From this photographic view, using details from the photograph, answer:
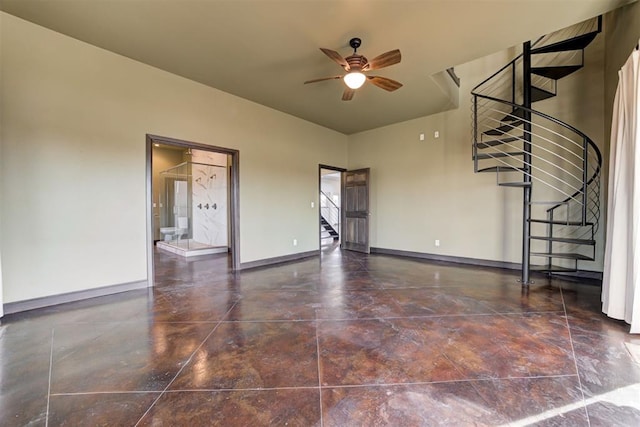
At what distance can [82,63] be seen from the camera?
3.24 m

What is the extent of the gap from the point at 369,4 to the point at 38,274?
455 cm

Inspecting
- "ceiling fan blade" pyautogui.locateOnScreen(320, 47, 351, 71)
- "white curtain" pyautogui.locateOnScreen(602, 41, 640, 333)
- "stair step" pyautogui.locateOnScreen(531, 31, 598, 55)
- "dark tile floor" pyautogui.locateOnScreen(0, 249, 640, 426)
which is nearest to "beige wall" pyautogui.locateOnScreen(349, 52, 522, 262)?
"stair step" pyautogui.locateOnScreen(531, 31, 598, 55)

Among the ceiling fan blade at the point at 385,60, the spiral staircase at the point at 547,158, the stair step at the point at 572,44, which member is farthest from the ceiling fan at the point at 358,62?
the stair step at the point at 572,44

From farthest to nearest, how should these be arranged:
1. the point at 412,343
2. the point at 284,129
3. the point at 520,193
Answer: the point at 284,129 < the point at 520,193 < the point at 412,343

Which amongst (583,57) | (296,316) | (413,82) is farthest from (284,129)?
(583,57)

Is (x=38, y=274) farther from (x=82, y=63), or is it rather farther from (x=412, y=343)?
(x=412, y=343)

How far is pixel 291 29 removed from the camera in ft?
9.68

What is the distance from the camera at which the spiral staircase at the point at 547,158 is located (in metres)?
3.86

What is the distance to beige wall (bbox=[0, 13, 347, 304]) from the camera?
112 inches

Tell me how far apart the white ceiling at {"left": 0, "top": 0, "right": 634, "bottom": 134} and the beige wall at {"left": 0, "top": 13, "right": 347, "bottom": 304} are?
0.28 metres

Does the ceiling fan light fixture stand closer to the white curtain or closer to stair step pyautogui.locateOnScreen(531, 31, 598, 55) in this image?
the white curtain

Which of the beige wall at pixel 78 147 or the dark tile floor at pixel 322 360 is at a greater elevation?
the beige wall at pixel 78 147

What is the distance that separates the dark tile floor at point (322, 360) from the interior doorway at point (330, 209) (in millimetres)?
4090

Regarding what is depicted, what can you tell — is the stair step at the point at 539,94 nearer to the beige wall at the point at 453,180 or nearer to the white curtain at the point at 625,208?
the beige wall at the point at 453,180
